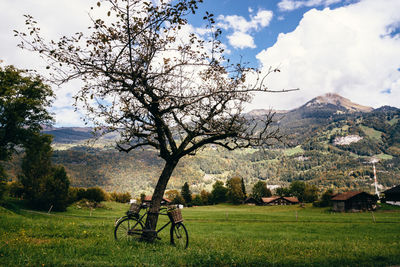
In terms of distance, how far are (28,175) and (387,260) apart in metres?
59.2

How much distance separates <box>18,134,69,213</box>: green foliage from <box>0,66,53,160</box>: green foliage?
18.3 meters

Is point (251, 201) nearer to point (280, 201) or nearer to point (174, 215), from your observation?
point (280, 201)

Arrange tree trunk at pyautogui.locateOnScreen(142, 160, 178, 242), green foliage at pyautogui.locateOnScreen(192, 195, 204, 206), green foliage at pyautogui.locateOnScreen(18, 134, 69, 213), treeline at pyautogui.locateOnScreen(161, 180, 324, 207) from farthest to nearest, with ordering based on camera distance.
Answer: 1. green foliage at pyautogui.locateOnScreen(192, 195, 204, 206)
2. treeline at pyautogui.locateOnScreen(161, 180, 324, 207)
3. green foliage at pyautogui.locateOnScreen(18, 134, 69, 213)
4. tree trunk at pyautogui.locateOnScreen(142, 160, 178, 242)

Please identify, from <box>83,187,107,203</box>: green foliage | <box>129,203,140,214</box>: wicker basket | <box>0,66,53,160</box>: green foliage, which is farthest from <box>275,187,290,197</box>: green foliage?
<box>129,203,140,214</box>: wicker basket

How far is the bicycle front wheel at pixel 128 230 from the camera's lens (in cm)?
1128

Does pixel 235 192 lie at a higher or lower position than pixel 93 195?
lower

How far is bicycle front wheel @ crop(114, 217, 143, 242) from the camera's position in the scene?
37.0 feet

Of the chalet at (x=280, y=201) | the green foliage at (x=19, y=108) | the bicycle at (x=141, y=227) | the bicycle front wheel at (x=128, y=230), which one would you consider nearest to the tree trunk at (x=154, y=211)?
the bicycle at (x=141, y=227)

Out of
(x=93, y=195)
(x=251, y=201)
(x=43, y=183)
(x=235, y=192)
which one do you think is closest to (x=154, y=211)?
(x=43, y=183)

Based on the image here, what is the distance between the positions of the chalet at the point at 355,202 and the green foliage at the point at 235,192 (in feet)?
204

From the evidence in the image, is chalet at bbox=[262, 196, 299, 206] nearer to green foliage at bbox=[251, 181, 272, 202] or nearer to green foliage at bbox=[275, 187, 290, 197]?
green foliage at bbox=[251, 181, 272, 202]

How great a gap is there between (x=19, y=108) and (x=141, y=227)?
27349 mm

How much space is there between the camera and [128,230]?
453 inches

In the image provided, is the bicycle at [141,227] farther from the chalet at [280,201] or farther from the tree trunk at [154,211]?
the chalet at [280,201]
